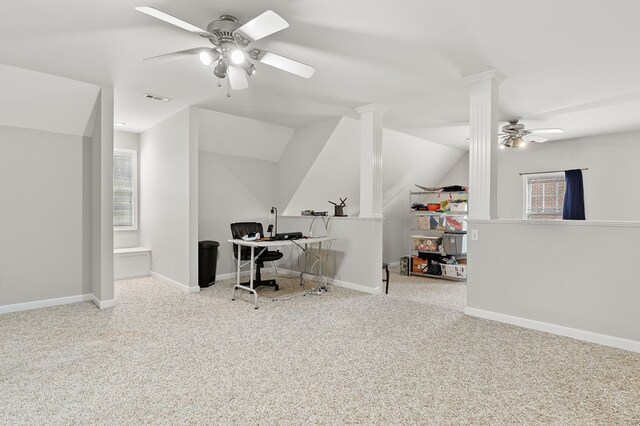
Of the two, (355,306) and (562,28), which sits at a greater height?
(562,28)

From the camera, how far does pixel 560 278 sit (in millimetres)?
3109

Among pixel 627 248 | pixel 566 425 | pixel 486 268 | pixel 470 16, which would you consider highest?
pixel 470 16

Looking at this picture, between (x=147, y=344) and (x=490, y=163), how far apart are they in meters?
3.63

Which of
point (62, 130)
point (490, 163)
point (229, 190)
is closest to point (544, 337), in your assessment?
point (490, 163)

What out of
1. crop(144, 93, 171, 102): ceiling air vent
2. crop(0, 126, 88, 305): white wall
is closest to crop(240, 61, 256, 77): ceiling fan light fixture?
crop(144, 93, 171, 102): ceiling air vent

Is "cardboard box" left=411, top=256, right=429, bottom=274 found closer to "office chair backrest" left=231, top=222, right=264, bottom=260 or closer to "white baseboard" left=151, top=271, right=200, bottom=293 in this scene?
"office chair backrest" left=231, top=222, right=264, bottom=260

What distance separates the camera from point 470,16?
2.45m

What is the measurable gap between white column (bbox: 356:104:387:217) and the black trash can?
7.42ft

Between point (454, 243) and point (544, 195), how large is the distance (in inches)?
95.9

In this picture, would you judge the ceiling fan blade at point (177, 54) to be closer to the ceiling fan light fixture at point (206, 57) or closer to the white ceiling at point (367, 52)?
the ceiling fan light fixture at point (206, 57)

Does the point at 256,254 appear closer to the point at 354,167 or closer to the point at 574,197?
the point at 354,167

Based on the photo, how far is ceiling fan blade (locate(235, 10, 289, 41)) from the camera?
82.2 inches

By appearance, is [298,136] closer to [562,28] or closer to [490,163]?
[490,163]

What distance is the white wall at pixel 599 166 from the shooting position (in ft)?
18.8
